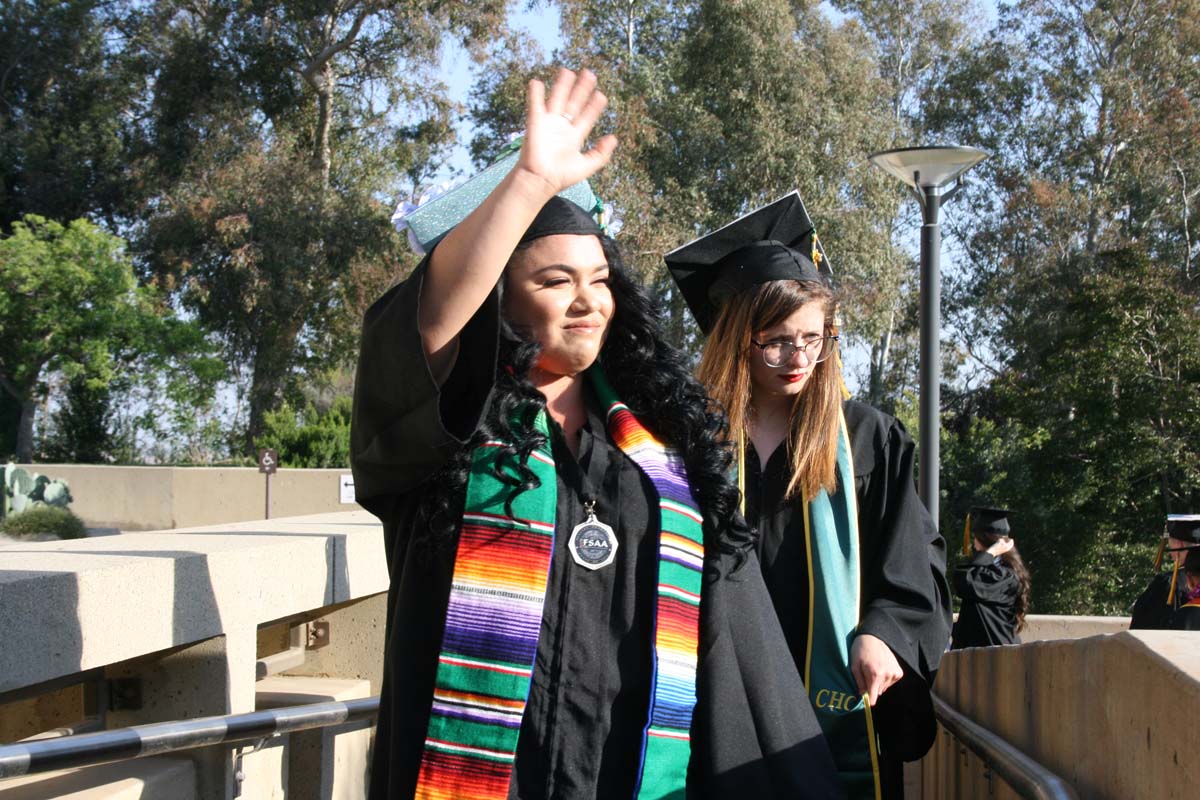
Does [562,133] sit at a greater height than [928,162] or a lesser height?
lesser

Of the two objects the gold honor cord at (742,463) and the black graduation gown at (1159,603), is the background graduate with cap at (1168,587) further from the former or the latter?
the gold honor cord at (742,463)

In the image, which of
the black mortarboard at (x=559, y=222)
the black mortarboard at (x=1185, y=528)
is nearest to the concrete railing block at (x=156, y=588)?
→ the black mortarboard at (x=559, y=222)

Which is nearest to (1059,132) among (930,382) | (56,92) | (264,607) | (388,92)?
(388,92)

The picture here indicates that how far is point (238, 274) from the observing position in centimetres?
3200

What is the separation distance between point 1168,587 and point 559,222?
22.0ft

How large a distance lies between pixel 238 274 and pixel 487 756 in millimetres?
31658

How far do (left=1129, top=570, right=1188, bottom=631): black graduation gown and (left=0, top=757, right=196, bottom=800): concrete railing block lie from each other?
5990 millimetres

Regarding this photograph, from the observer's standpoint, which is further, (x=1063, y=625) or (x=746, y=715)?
(x=1063, y=625)

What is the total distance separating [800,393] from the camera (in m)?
2.85

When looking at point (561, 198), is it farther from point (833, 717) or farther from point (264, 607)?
point (264, 607)

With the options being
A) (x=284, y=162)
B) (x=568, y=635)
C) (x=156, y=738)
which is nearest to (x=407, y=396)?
(x=568, y=635)

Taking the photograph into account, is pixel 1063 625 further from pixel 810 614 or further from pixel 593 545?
pixel 593 545

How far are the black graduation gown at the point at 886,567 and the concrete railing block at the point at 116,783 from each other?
1.38 metres

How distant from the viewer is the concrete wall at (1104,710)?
5.68ft
